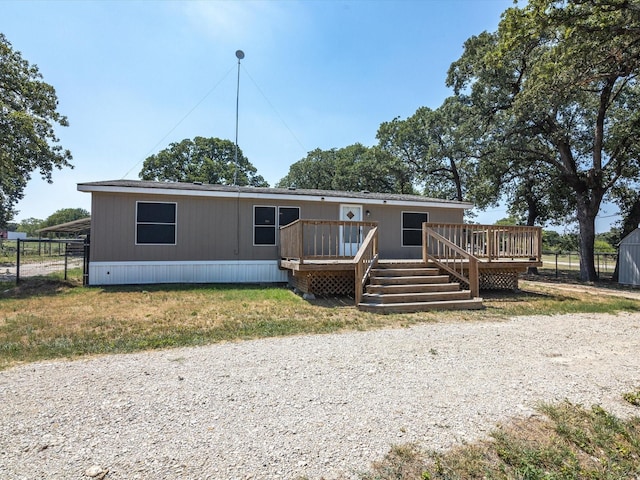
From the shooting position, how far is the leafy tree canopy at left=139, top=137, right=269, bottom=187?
33.9 meters

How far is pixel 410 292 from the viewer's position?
7.52 m

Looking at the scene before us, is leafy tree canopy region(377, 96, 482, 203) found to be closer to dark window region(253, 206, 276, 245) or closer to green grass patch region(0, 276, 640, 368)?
green grass patch region(0, 276, 640, 368)

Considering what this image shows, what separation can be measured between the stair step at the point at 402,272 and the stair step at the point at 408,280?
0.40 ft

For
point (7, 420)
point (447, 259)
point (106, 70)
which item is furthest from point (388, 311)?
point (106, 70)

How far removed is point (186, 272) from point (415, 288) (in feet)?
22.1

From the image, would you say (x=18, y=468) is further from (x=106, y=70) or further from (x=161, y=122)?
(x=161, y=122)

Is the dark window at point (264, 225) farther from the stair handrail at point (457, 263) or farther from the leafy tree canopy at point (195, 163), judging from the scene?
the leafy tree canopy at point (195, 163)

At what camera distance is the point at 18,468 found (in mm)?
1951

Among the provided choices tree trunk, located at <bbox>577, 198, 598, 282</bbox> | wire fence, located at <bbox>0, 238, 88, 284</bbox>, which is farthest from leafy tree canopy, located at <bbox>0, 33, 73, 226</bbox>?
tree trunk, located at <bbox>577, 198, 598, 282</bbox>

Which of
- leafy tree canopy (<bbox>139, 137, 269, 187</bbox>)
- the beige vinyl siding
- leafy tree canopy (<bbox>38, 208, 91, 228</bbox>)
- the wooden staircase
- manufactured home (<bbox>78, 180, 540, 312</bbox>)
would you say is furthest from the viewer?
leafy tree canopy (<bbox>38, 208, 91, 228</bbox>)

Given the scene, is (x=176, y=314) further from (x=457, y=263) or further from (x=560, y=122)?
(x=560, y=122)

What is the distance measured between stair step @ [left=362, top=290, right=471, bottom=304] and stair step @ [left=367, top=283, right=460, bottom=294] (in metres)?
0.11

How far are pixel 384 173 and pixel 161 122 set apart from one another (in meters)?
15.1

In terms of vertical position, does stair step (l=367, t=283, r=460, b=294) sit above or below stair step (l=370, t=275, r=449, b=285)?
below
